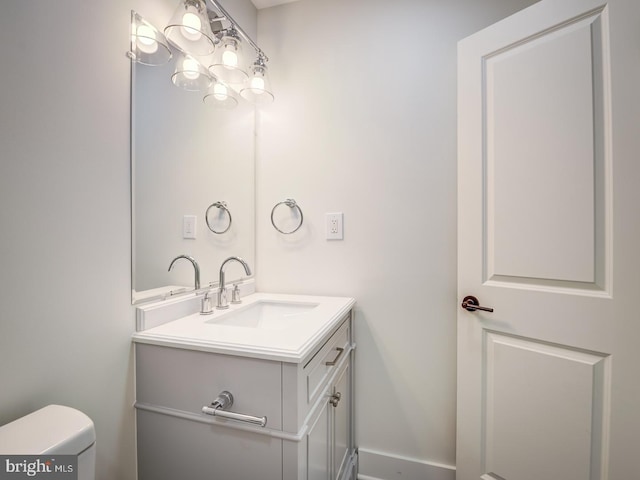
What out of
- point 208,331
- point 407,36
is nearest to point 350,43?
point 407,36

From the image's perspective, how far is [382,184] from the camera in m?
1.39

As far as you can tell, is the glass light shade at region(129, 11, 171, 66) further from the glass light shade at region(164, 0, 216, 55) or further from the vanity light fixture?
the vanity light fixture

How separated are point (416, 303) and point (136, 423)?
1.16 meters

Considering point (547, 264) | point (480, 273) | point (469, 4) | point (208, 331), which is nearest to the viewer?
point (208, 331)

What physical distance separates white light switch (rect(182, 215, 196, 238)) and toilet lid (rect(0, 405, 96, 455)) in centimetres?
65

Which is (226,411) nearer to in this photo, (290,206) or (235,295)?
(235,295)

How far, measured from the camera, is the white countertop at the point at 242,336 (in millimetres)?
771

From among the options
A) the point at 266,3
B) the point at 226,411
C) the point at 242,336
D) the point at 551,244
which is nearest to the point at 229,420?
the point at 226,411

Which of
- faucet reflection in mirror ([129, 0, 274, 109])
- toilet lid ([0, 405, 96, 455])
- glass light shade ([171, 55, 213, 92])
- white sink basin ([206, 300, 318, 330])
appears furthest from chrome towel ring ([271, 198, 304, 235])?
toilet lid ([0, 405, 96, 455])

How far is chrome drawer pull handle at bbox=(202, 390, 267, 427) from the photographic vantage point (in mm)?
755

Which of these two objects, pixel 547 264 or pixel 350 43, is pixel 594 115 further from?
pixel 350 43

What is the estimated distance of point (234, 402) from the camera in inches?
31.6

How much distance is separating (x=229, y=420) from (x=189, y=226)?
2.38 feet

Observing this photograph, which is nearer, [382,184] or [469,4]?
[469,4]
